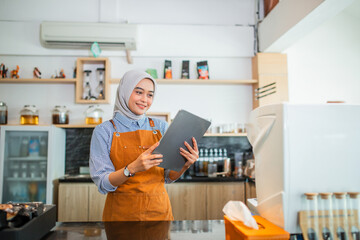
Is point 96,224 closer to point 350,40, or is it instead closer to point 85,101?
point 85,101

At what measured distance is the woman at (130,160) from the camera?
1.58m

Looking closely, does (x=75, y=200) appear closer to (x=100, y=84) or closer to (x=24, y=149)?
(x=24, y=149)

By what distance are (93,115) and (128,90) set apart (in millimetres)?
2209

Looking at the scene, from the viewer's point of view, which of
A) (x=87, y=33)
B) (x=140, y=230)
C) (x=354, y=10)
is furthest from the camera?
(x=354, y=10)

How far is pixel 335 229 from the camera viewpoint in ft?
3.18

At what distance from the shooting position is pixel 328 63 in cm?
428

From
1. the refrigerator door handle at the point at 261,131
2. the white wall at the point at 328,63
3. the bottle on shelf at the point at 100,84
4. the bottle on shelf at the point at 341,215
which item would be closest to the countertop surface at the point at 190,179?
the bottle on shelf at the point at 100,84

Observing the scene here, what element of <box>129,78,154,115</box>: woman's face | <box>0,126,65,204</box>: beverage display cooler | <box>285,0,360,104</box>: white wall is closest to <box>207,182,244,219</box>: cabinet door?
<box>285,0,360,104</box>: white wall

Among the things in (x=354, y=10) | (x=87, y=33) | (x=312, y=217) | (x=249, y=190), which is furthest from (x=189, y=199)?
(x=354, y=10)

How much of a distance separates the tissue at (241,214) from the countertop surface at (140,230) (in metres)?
0.20

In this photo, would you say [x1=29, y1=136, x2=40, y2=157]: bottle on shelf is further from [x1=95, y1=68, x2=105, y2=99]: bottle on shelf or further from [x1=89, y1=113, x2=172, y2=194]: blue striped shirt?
[x1=89, y1=113, x2=172, y2=194]: blue striped shirt

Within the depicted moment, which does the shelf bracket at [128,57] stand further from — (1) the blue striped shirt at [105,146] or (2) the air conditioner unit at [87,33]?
(1) the blue striped shirt at [105,146]

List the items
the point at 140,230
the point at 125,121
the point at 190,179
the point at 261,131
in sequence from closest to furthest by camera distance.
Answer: the point at 261,131 → the point at 140,230 → the point at 125,121 → the point at 190,179

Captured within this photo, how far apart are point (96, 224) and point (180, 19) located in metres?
3.40
